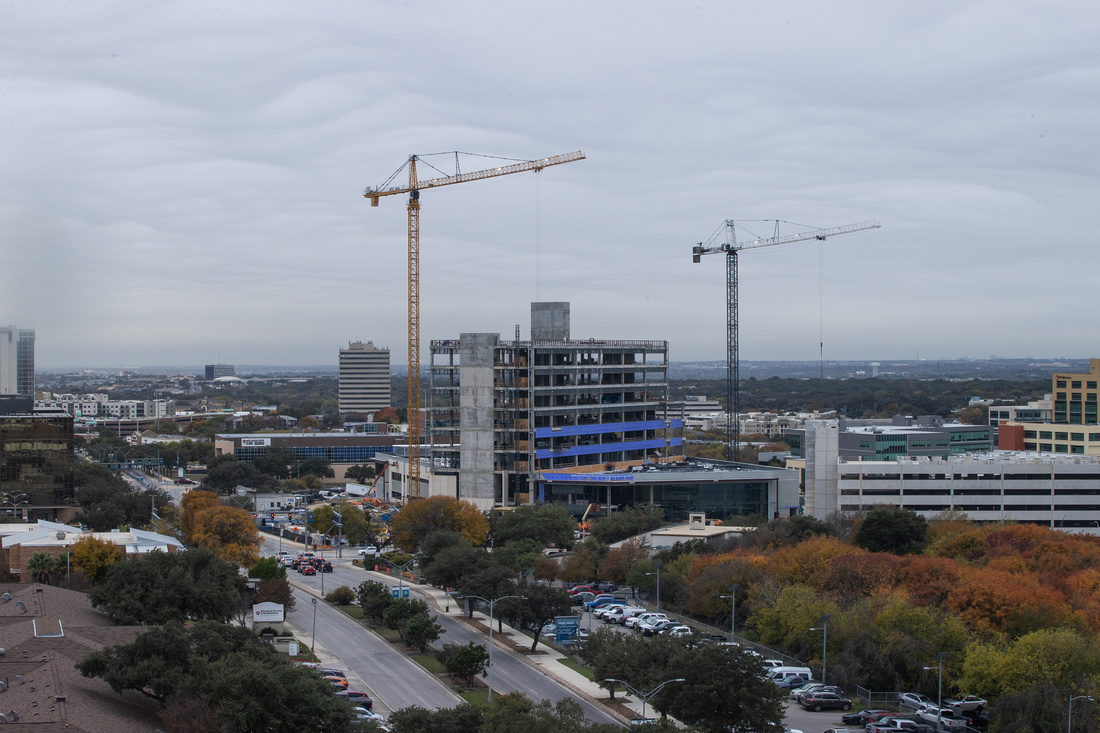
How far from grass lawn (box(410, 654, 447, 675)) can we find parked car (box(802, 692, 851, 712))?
19715 mm

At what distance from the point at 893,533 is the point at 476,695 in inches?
1676

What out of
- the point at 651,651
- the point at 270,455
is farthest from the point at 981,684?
the point at 270,455

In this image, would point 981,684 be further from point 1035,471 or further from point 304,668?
point 1035,471

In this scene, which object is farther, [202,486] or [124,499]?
[202,486]

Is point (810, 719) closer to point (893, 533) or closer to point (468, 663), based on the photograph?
point (468, 663)

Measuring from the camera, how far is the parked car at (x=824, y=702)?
2159 inches

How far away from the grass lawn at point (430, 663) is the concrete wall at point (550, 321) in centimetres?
7890

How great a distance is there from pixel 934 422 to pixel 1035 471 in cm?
8153

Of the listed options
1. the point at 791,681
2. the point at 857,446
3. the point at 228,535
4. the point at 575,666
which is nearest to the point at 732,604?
the point at 791,681

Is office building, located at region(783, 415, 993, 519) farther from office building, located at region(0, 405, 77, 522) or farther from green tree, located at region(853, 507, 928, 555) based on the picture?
office building, located at region(0, 405, 77, 522)

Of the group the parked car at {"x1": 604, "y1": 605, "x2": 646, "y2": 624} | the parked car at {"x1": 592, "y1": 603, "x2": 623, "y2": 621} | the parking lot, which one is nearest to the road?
the parking lot

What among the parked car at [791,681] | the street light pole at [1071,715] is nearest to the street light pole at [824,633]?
the parked car at [791,681]

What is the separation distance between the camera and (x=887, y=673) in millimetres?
56781

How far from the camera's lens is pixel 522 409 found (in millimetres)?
129250
